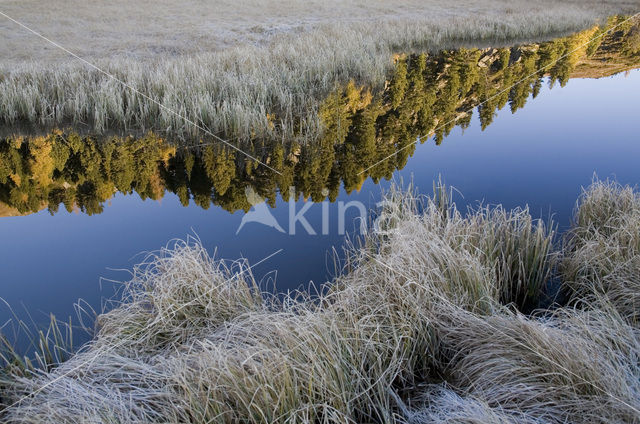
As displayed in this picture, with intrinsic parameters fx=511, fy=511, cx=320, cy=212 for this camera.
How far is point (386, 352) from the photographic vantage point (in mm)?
2914

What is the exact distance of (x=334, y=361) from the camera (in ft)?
8.84

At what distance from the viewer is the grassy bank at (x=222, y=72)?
7.65 m

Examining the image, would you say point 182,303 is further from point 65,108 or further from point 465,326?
point 65,108

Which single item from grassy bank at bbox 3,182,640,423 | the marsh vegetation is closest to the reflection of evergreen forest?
the marsh vegetation

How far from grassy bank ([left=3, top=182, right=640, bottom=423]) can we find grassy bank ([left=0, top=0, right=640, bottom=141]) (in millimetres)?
4097

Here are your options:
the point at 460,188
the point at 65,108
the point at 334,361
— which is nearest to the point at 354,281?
the point at 334,361

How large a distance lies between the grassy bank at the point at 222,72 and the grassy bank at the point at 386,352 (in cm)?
410

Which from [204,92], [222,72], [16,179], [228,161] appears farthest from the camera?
[222,72]

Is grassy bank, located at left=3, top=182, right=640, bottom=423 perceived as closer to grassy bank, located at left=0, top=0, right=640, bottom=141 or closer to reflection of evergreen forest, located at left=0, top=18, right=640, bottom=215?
reflection of evergreen forest, located at left=0, top=18, right=640, bottom=215

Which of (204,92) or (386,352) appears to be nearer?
(386,352)

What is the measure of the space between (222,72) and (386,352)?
7176 mm

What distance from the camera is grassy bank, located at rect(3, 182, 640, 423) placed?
245 cm

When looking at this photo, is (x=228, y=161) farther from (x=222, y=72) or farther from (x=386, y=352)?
(x=386, y=352)

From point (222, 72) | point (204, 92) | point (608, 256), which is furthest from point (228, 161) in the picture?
point (608, 256)
